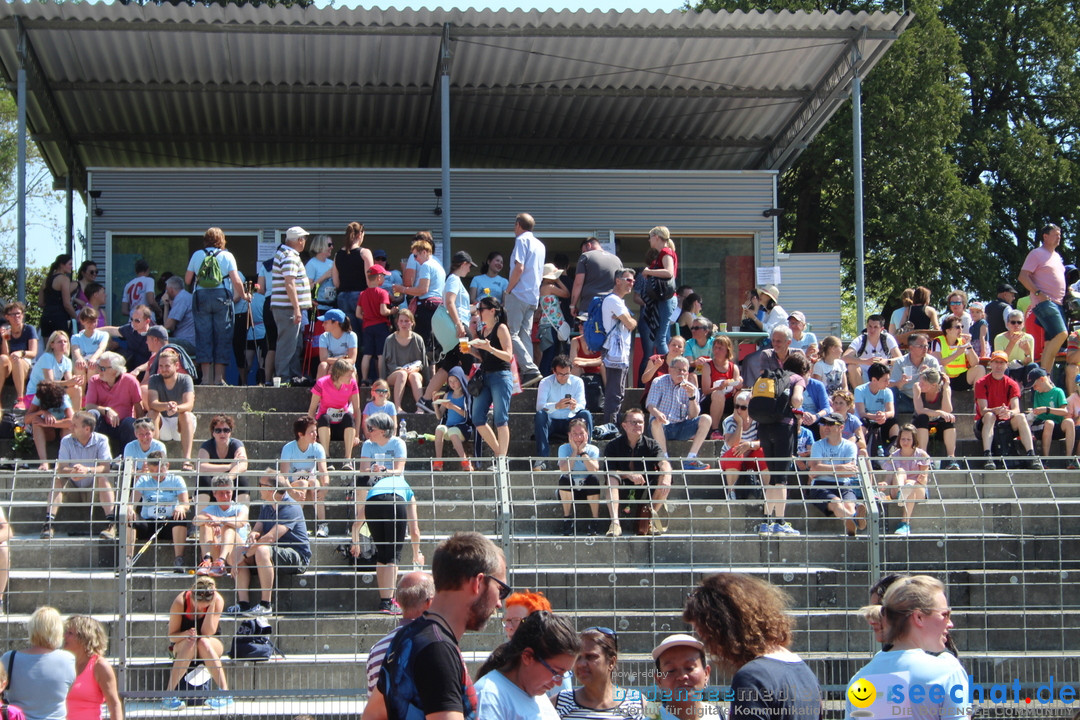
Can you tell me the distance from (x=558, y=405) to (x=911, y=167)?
1523 centimetres

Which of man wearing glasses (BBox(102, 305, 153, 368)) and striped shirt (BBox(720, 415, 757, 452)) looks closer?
striped shirt (BBox(720, 415, 757, 452))

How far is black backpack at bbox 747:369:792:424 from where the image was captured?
10.0 metres

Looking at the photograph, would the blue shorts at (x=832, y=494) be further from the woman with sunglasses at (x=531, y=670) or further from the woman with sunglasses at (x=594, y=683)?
the woman with sunglasses at (x=531, y=670)

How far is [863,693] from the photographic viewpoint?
4.04 m

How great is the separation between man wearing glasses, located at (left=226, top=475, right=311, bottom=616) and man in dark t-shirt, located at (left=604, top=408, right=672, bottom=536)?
225cm

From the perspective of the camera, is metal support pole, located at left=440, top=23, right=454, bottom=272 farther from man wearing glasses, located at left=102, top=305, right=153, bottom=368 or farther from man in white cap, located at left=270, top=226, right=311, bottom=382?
man wearing glasses, located at left=102, top=305, right=153, bottom=368

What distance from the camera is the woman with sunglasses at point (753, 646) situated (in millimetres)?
3633

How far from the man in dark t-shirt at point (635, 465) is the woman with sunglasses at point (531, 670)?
401 cm

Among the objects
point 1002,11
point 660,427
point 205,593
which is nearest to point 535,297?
point 660,427

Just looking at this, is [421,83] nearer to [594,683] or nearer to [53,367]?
[53,367]

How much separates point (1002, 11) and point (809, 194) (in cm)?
644

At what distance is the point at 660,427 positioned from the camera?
422 inches

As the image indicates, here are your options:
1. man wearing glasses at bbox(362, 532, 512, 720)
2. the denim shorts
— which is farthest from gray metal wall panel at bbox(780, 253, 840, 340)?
man wearing glasses at bbox(362, 532, 512, 720)

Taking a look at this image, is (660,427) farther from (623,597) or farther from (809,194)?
(809,194)
